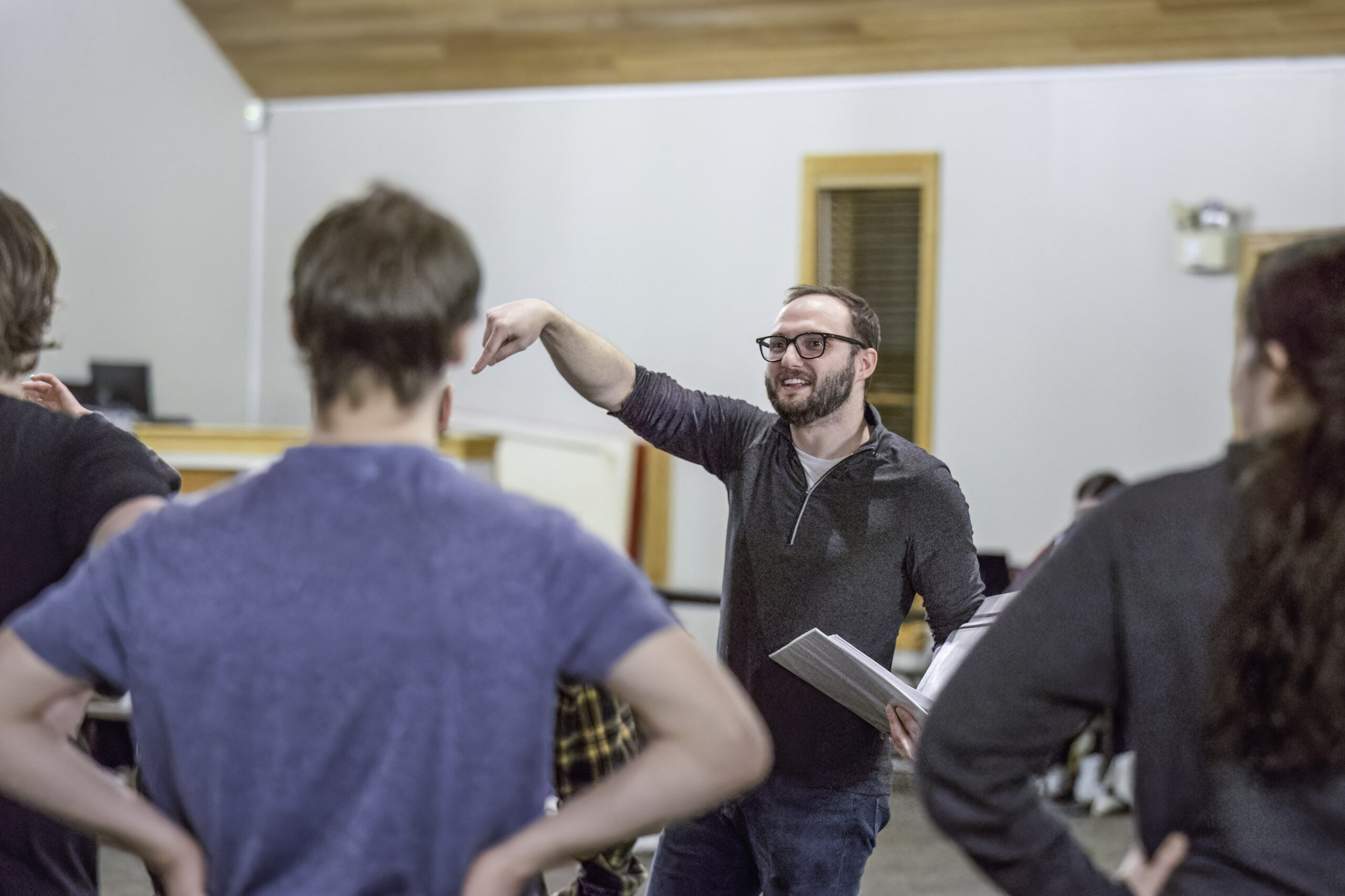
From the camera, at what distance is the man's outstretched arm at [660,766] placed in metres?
0.97

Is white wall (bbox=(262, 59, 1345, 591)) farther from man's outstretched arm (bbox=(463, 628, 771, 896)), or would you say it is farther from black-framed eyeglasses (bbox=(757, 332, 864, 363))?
man's outstretched arm (bbox=(463, 628, 771, 896))

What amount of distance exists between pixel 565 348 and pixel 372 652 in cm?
119

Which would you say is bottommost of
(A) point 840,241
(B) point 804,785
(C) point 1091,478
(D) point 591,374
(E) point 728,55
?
(B) point 804,785

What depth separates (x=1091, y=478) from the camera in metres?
4.71

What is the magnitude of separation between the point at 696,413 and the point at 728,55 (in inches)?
154

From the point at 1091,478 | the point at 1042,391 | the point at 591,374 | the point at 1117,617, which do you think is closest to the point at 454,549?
the point at 1117,617

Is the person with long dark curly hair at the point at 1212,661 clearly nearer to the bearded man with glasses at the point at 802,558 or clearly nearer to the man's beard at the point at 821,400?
the bearded man with glasses at the point at 802,558

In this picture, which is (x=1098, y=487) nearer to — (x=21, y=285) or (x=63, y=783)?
→ (x=21, y=285)

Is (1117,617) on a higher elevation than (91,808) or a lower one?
higher

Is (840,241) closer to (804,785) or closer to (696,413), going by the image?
(696,413)

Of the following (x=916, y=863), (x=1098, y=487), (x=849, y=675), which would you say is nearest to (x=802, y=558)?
(x=849, y=675)

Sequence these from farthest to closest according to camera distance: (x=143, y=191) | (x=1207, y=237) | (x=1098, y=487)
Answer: (x=143, y=191) → (x=1207, y=237) → (x=1098, y=487)

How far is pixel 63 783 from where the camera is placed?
3.36ft

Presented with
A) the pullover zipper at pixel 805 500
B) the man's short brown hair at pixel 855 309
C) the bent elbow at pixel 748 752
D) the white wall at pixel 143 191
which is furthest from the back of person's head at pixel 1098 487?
the white wall at pixel 143 191
